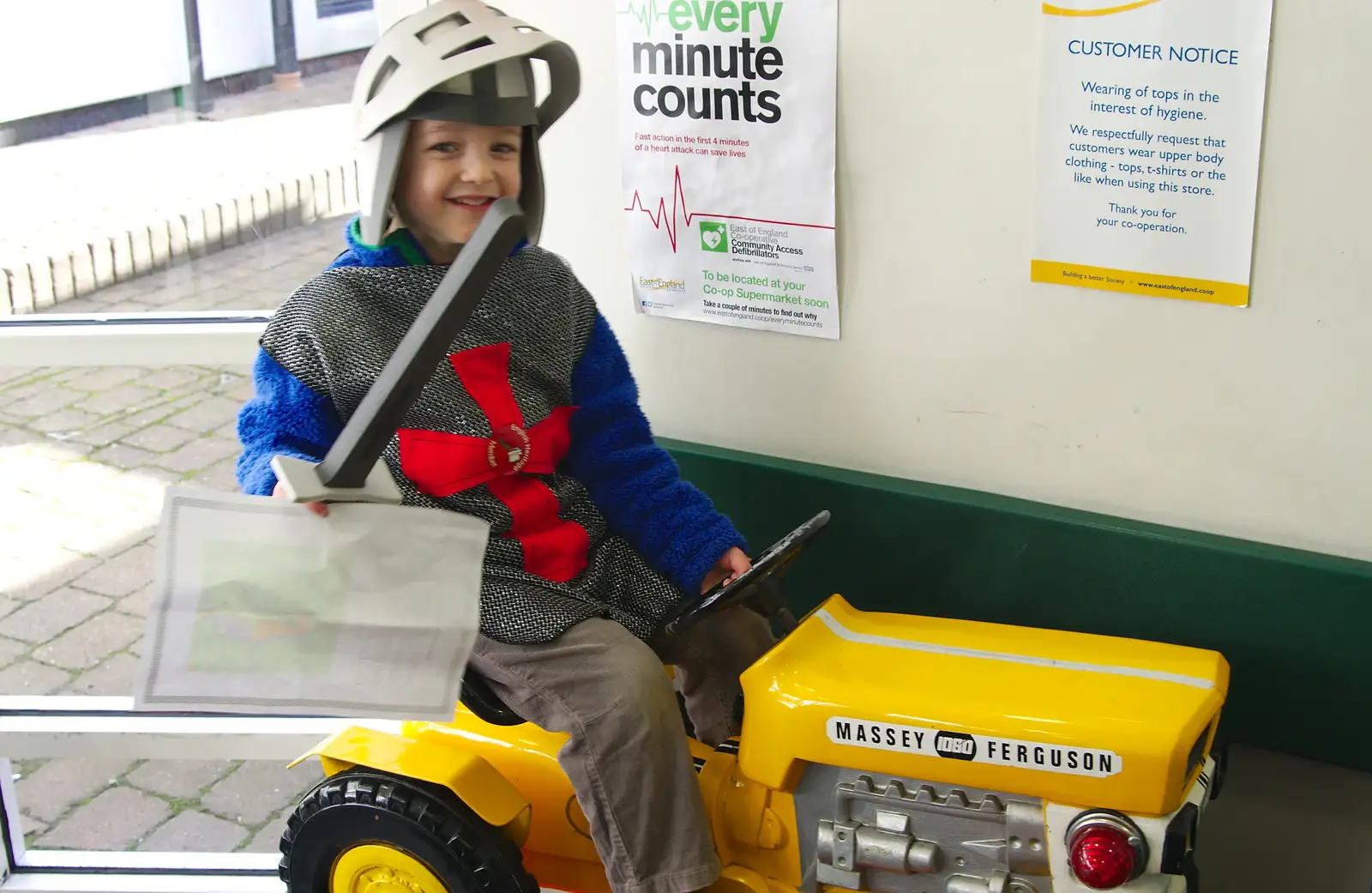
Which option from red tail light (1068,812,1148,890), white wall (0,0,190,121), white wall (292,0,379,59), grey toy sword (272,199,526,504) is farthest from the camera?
white wall (292,0,379,59)

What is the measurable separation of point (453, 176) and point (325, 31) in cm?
96

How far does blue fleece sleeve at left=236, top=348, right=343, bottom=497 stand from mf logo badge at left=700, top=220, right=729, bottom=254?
0.72 meters

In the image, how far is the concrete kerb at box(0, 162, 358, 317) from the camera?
2.69 meters

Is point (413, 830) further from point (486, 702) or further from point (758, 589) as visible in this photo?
point (758, 589)

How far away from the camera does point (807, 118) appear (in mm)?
2105

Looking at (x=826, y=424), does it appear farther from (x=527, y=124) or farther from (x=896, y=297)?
(x=527, y=124)

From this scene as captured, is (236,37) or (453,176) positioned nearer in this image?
(453,176)

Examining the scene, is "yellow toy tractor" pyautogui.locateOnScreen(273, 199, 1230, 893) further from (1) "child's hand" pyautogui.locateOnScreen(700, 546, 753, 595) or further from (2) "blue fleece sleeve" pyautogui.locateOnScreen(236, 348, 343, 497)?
(2) "blue fleece sleeve" pyautogui.locateOnScreen(236, 348, 343, 497)

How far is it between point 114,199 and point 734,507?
1467 millimetres

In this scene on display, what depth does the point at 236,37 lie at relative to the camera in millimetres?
2600

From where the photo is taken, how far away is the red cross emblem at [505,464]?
75.7 inches

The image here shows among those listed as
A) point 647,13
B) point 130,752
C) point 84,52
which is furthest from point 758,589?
point 84,52

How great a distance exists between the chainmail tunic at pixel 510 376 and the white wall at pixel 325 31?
2.78 ft

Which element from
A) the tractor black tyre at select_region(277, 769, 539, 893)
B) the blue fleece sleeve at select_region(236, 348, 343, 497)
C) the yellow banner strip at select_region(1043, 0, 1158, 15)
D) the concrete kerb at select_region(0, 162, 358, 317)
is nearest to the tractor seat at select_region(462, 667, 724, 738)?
the tractor black tyre at select_region(277, 769, 539, 893)
